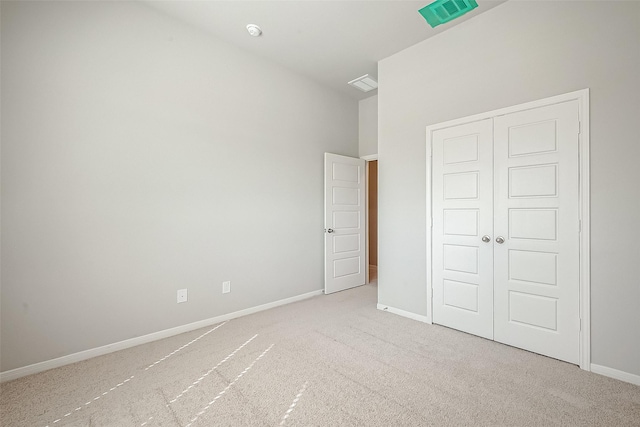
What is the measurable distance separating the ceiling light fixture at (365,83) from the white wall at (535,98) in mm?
532

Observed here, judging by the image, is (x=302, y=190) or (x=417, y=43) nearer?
(x=417, y=43)

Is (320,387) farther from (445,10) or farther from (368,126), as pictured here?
(368,126)

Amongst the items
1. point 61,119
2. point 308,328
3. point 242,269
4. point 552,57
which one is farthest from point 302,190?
point 552,57

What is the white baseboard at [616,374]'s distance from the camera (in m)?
2.00

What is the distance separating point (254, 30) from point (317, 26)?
665mm

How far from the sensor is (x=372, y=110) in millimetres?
4746

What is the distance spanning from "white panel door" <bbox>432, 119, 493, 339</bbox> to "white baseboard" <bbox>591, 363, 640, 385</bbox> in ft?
2.35

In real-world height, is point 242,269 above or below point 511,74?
below

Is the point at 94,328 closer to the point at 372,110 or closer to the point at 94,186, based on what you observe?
the point at 94,186

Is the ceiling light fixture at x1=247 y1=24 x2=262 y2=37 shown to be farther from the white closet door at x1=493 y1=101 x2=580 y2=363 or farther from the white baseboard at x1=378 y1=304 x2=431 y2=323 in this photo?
the white baseboard at x1=378 y1=304 x2=431 y2=323

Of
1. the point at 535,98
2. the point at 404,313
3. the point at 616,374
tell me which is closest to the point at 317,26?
the point at 535,98

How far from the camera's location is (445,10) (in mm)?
2709

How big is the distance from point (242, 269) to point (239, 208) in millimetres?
724

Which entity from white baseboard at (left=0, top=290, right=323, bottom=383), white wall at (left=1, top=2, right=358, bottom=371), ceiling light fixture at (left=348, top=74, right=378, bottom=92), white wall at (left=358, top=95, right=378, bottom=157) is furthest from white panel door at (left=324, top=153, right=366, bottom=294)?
white baseboard at (left=0, top=290, right=323, bottom=383)
